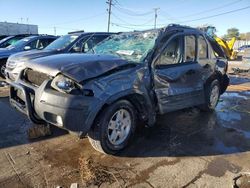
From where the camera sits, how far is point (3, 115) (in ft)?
18.8

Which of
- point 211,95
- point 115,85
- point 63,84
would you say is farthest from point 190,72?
point 63,84

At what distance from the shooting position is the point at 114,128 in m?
4.01

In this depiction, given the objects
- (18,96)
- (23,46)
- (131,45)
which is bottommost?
(18,96)

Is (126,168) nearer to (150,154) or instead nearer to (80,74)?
(150,154)

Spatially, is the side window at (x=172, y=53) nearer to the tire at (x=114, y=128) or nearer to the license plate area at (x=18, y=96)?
the tire at (x=114, y=128)

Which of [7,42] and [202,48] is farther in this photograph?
[7,42]

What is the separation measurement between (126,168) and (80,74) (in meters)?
1.38

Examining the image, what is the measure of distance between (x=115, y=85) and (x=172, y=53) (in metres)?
1.66

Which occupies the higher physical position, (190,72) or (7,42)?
(7,42)

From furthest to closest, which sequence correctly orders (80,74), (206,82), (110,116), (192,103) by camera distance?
(206,82) < (192,103) < (110,116) < (80,74)

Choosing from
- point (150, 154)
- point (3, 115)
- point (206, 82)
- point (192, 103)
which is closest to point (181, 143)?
point (150, 154)

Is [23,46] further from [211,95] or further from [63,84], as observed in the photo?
[63,84]

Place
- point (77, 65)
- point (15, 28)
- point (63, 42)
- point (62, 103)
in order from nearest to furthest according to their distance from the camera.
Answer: point (62, 103) → point (77, 65) → point (63, 42) → point (15, 28)

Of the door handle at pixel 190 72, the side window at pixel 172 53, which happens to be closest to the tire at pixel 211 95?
the door handle at pixel 190 72
